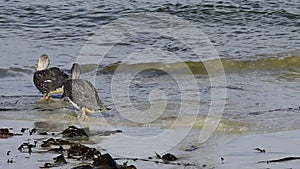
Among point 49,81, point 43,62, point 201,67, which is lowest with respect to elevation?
point 201,67

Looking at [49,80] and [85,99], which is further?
[49,80]

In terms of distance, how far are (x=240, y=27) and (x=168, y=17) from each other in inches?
62.6

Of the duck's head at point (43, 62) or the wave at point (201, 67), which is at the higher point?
the duck's head at point (43, 62)

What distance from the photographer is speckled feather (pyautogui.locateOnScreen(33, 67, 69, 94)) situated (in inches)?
303

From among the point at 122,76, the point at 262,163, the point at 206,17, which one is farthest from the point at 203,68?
the point at 262,163

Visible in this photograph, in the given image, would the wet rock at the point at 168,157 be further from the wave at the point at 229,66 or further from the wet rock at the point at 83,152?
the wave at the point at 229,66

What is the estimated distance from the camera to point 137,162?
16.3ft

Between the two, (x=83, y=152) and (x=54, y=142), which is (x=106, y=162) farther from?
(x=54, y=142)

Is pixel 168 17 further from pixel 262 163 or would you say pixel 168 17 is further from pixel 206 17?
pixel 262 163

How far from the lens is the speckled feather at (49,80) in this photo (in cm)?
771

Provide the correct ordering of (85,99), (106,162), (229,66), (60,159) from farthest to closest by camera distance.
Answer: (229,66) → (85,99) → (60,159) → (106,162)

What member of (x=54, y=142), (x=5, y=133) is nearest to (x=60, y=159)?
(x=54, y=142)

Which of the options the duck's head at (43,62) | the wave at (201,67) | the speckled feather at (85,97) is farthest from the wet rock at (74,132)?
the wave at (201,67)

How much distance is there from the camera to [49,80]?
7.76m
